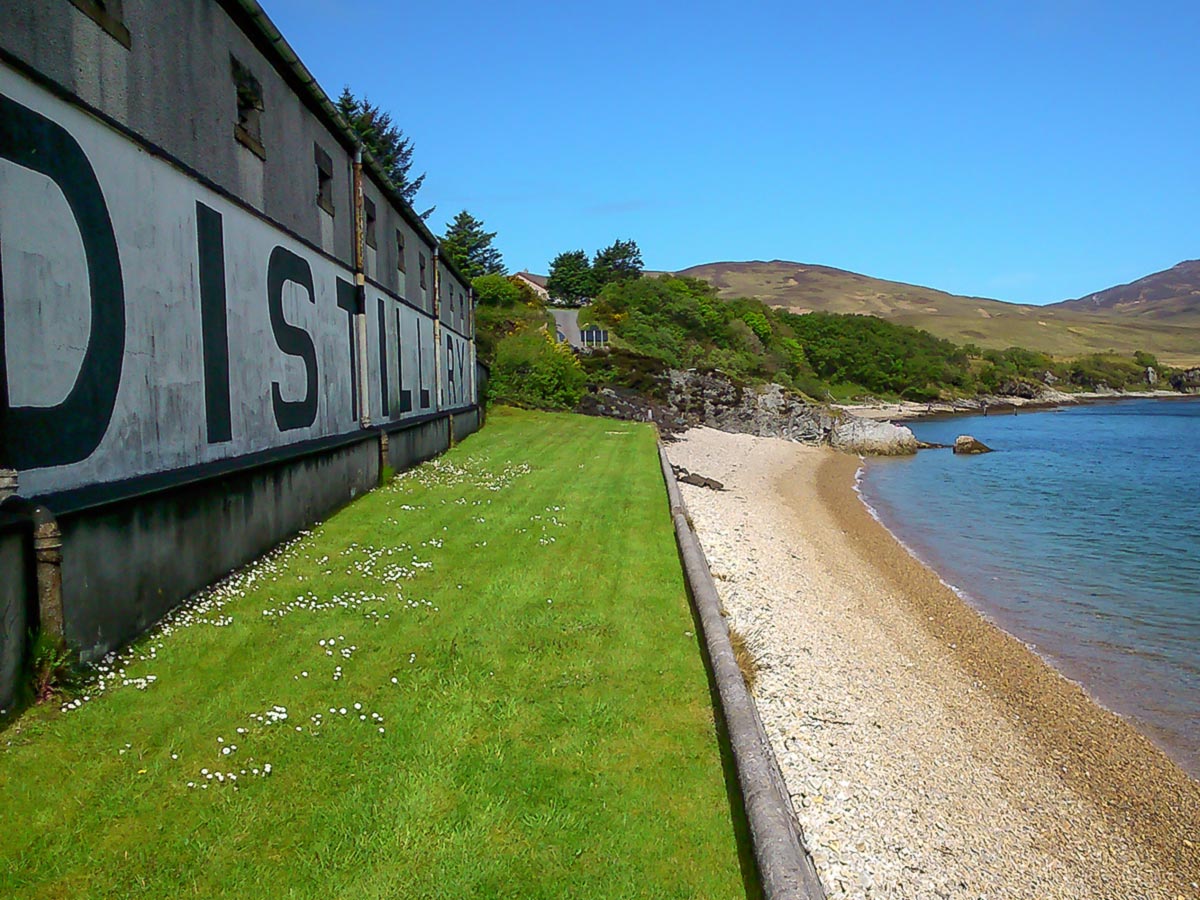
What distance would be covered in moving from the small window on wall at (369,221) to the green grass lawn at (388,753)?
913 cm

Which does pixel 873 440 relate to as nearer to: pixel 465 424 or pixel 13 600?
pixel 465 424

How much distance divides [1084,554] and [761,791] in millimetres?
17299

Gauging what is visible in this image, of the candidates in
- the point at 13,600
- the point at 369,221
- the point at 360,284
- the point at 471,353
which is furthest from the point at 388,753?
the point at 471,353

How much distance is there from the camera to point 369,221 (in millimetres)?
16375

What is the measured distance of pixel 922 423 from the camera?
74625 millimetres

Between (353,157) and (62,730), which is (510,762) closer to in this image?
(62,730)

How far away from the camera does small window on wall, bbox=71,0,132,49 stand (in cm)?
618

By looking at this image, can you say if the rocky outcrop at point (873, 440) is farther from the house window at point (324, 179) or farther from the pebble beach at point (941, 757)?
the house window at point (324, 179)

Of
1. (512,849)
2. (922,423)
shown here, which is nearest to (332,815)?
(512,849)

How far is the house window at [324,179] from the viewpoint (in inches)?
510

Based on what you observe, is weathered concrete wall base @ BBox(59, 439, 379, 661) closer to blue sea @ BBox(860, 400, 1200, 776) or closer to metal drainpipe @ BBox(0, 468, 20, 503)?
metal drainpipe @ BBox(0, 468, 20, 503)

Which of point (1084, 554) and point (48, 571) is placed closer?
point (48, 571)

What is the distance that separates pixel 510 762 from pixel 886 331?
4236 inches

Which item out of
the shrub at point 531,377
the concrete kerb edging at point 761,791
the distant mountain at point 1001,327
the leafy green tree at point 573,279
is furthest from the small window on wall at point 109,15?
the distant mountain at point 1001,327
